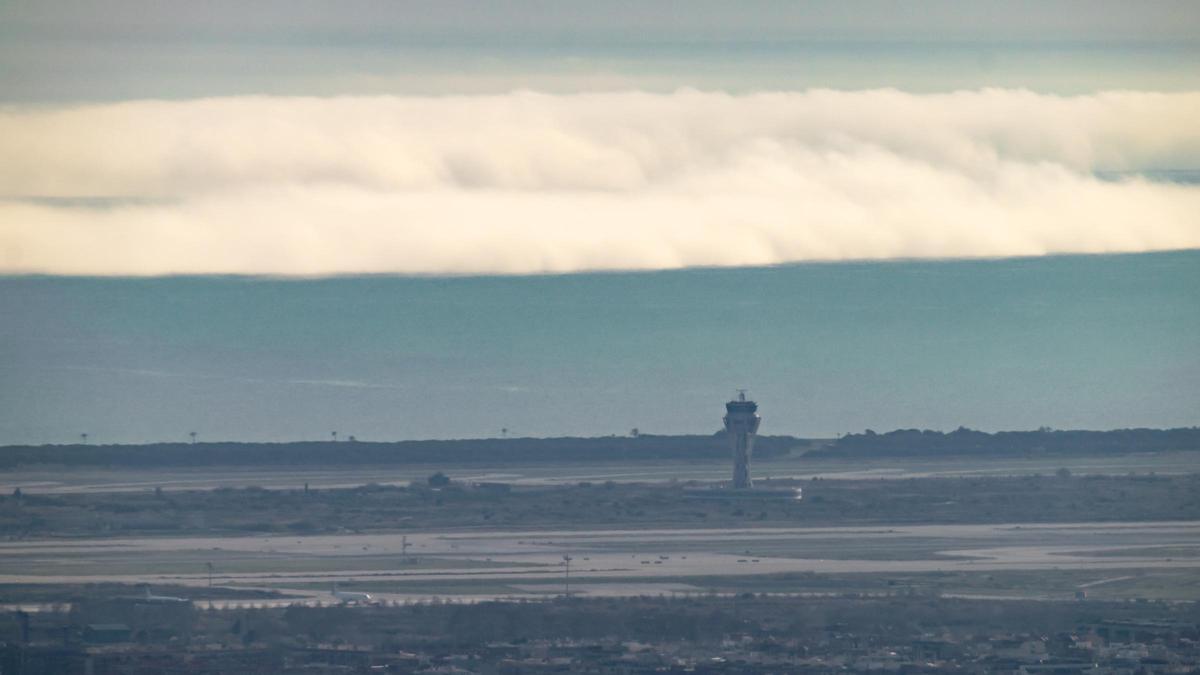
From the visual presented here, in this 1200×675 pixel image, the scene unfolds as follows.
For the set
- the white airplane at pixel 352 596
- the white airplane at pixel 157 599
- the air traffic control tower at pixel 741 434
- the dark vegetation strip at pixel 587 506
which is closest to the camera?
the white airplane at pixel 157 599

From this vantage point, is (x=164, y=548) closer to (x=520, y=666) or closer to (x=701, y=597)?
(x=701, y=597)

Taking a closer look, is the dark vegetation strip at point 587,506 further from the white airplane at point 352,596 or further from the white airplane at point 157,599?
the white airplane at point 352,596

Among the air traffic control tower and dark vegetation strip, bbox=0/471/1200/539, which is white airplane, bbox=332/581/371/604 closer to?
dark vegetation strip, bbox=0/471/1200/539

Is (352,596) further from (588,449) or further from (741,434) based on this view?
(588,449)

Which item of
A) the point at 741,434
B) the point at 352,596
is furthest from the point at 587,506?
the point at 352,596

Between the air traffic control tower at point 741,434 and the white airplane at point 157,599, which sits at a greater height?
the air traffic control tower at point 741,434

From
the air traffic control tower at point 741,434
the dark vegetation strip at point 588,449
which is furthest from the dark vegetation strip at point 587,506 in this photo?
the dark vegetation strip at point 588,449
